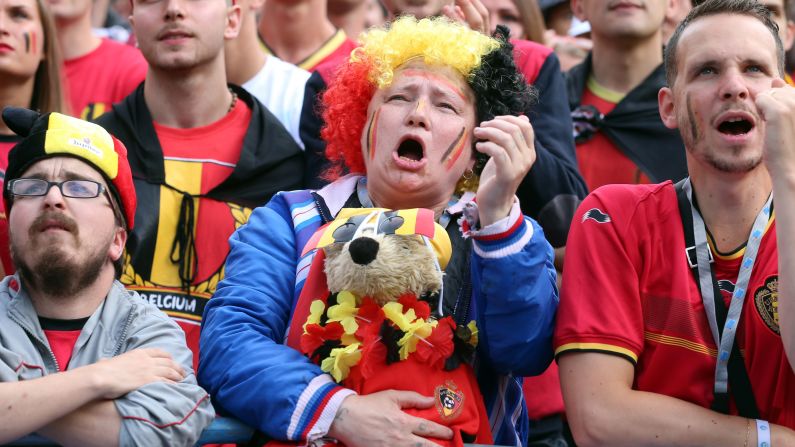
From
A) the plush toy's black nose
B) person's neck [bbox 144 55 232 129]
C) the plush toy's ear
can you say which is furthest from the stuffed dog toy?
person's neck [bbox 144 55 232 129]

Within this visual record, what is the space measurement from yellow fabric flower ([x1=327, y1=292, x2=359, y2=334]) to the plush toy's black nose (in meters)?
0.12

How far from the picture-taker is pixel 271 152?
499 cm

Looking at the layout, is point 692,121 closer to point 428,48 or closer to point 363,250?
point 428,48

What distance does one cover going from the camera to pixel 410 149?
4133mm

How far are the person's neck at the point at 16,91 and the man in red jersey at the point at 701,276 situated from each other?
2.66 metres

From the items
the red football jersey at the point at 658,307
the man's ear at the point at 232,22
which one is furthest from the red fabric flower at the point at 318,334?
the man's ear at the point at 232,22

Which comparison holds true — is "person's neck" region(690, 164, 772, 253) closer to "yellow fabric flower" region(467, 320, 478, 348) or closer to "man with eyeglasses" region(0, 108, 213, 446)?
"yellow fabric flower" region(467, 320, 478, 348)

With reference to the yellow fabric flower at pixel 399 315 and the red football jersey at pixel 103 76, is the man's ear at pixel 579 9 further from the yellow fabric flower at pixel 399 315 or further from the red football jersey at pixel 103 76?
the yellow fabric flower at pixel 399 315

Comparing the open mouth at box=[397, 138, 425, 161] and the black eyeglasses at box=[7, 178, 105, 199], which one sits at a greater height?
the open mouth at box=[397, 138, 425, 161]

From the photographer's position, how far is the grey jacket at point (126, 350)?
11.1ft

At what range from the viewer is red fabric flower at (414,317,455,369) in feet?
11.3

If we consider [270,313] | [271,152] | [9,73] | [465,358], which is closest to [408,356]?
[465,358]

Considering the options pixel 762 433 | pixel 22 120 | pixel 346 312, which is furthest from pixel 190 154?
pixel 762 433

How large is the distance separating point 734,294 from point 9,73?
10.6 ft
